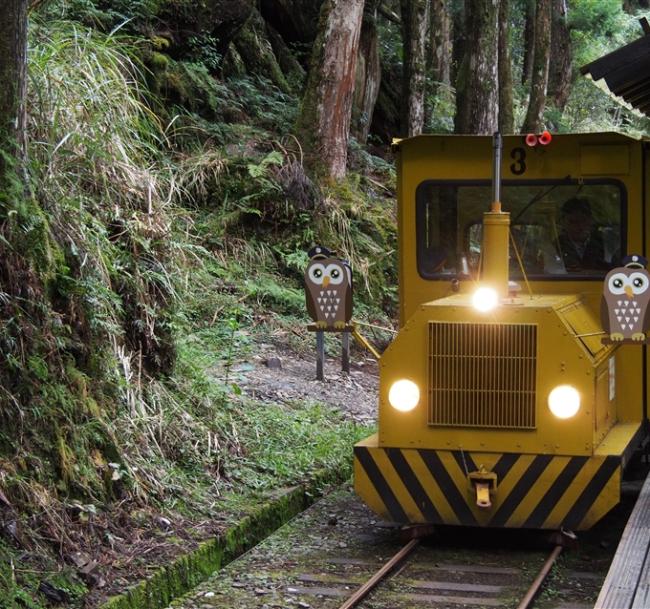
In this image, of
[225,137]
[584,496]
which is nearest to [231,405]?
[584,496]

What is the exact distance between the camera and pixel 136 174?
8984mm

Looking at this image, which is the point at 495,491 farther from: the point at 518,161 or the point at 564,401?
the point at 518,161

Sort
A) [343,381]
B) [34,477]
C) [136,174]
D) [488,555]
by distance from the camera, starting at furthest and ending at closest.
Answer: [343,381] → [136,174] → [488,555] → [34,477]

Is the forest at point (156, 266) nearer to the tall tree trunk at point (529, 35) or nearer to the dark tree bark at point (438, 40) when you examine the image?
the dark tree bark at point (438, 40)

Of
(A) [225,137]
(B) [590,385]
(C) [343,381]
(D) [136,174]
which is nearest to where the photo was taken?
(B) [590,385]

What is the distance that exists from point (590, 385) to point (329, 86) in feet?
32.5

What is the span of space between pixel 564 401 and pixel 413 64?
1401 centimetres

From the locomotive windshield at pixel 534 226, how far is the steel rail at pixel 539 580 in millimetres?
2154

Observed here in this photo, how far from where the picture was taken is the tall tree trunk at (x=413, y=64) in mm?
20016

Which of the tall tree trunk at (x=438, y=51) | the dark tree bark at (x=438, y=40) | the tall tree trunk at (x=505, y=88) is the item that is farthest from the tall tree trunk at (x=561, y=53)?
the tall tree trunk at (x=505, y=88)

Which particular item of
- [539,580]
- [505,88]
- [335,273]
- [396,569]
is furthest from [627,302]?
[505,88]

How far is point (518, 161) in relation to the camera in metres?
8.25

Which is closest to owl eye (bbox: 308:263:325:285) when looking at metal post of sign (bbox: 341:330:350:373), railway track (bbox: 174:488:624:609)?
railway track (bbox: 174:488:624:609)

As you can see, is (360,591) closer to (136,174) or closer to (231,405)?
(231,405)
